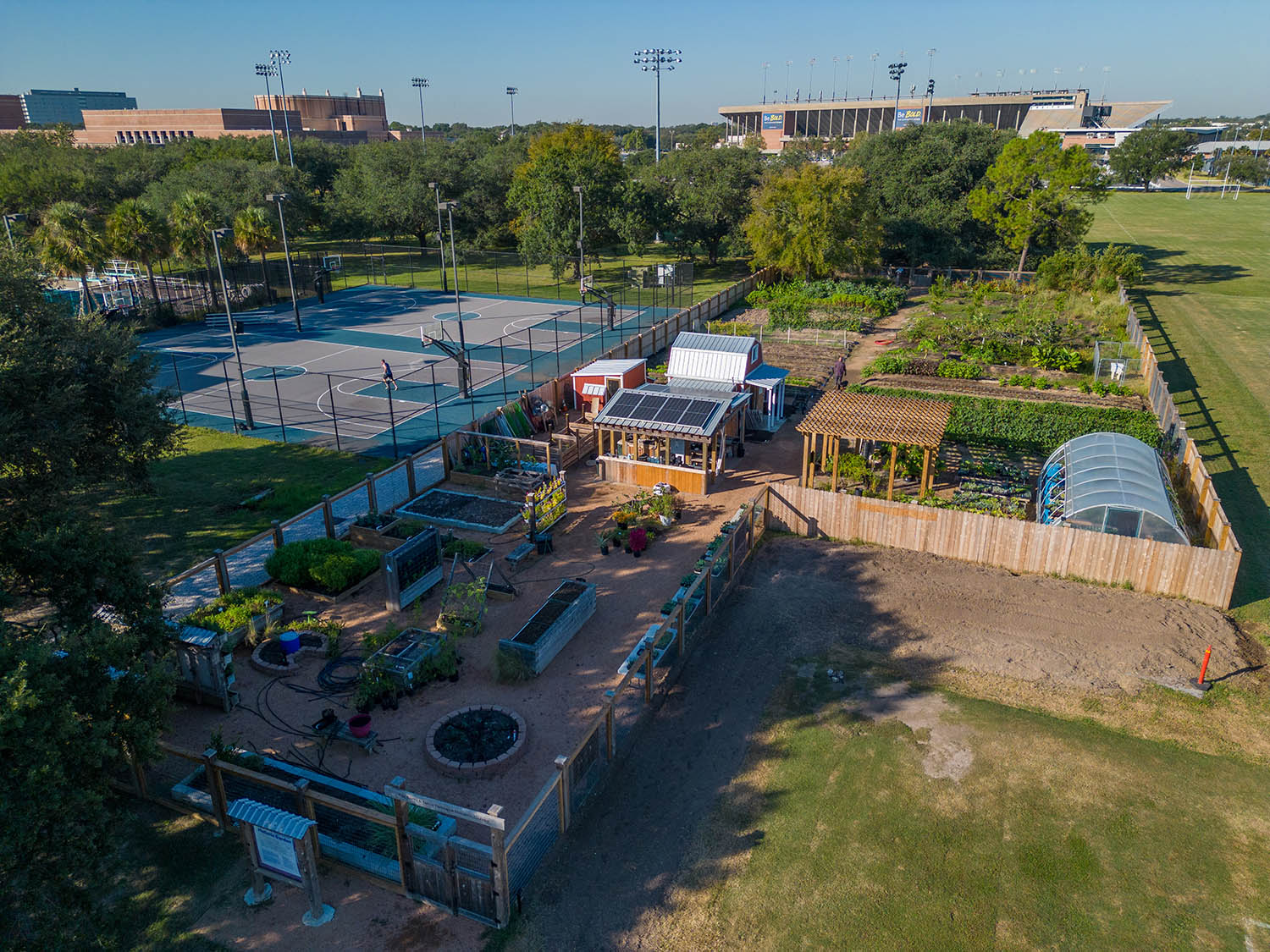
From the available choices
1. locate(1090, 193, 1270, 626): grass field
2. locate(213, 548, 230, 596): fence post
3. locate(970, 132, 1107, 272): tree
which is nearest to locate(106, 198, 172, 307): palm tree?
locate(213, 548, 230, 596): fence post

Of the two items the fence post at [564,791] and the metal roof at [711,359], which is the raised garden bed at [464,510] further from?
the fence post at [564,791]

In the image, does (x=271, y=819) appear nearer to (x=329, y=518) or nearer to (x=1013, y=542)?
(x=329, y=518)

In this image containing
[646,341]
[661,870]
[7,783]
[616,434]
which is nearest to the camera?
[7,783]

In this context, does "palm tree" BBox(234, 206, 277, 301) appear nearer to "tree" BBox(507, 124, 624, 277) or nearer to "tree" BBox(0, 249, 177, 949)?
"tree" BBox(507, 124, 624, 277)

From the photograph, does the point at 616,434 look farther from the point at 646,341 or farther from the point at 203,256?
the point at 203,256

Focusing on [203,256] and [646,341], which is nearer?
[646,341]

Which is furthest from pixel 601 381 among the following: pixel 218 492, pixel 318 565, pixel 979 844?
pixel 979 844

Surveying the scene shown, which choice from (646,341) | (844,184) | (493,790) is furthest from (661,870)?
(844,184)
